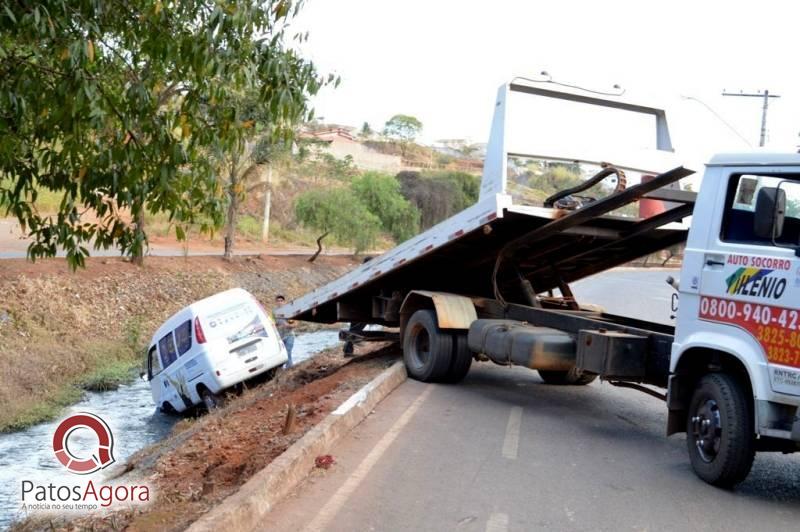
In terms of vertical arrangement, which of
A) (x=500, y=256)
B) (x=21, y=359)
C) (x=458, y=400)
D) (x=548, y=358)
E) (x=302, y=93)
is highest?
(x=302, y=93)

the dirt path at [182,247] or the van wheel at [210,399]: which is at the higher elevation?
the dirt path at [182,247]

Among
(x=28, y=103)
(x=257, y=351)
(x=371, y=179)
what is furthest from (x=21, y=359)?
(x=371, y=179)

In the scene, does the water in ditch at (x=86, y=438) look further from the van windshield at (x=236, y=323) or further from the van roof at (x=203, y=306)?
the van windshield at (x=236, y=323)

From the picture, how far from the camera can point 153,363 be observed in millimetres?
15844

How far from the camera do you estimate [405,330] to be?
468 inches

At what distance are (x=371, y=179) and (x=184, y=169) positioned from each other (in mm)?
36494

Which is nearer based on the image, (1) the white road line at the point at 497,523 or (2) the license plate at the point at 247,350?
(1) the white road line at the point at 497,523

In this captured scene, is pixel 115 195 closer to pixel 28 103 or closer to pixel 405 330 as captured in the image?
pixel 28 103

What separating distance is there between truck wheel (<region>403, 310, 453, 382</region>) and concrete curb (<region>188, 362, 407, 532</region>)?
1.55m

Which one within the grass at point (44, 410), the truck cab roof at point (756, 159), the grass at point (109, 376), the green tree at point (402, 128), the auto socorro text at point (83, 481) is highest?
the green tree at point (402, 128)

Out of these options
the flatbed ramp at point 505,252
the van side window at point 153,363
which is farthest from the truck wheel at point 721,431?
the van side window at point 153,363

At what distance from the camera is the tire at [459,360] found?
11.2 m

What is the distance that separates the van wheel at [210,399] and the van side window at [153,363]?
50.4 inches

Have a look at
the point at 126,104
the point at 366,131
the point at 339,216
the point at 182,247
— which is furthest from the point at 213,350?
the point at 366,131
